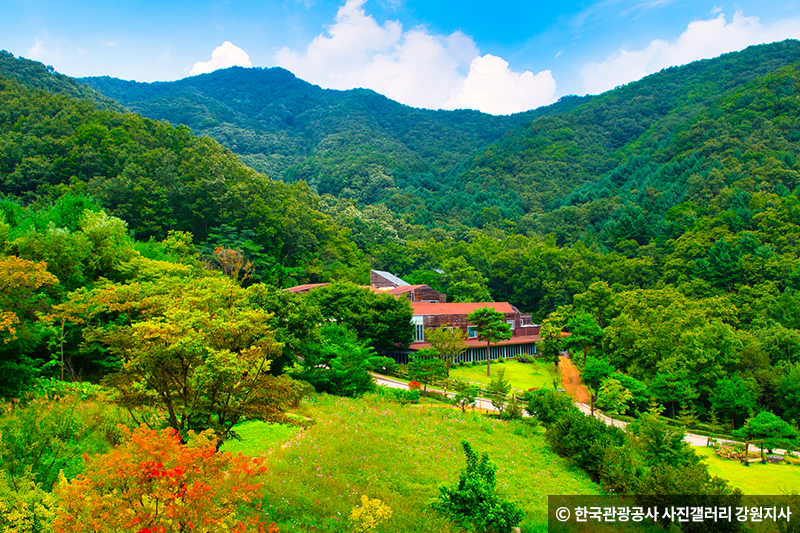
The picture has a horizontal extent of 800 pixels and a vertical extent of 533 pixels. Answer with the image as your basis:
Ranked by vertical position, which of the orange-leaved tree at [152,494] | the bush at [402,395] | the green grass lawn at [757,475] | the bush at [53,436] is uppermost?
the orange-leaved tree at [152,494]

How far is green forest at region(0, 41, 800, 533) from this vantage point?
374 inches

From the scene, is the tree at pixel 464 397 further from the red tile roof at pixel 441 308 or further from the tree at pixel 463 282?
the tree at pixel 463 282

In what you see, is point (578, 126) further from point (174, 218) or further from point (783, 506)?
point (783, 506)

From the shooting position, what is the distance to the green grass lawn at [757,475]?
1554 cm

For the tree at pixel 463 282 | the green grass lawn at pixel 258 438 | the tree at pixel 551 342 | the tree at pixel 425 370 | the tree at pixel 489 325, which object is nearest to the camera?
the green grass lawn at pixel 258 438

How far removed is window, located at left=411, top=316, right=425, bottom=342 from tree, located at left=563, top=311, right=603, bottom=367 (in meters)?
10.4

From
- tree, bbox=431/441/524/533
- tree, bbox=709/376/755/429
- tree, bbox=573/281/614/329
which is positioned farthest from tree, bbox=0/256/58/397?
tree, bbox=573/281/614/329

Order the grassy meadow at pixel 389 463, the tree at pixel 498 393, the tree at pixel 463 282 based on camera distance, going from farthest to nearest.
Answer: the tree at pixel 463 282, the tree at pixel 498 393, the grassy meadow at pixel 389 463

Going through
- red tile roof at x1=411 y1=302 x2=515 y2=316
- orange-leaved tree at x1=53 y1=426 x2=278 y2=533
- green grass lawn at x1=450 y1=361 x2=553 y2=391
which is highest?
orange-leaved tree at x1=53 y1=426 x2=278 y2=533

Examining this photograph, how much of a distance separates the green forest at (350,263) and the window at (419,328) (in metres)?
2.66

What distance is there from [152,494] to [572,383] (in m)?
33.5

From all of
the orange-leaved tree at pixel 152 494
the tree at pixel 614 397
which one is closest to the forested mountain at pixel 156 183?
the tree at pixel 614 397

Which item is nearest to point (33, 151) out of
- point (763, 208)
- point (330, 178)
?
point (330, 178)

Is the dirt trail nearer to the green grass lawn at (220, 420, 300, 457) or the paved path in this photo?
the paved path
